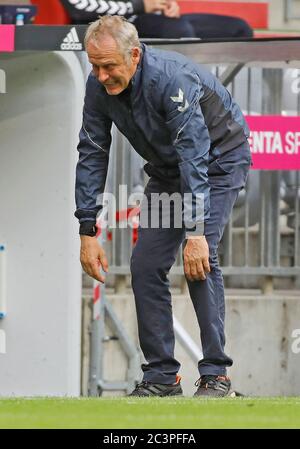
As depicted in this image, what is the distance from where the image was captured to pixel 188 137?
734 cm

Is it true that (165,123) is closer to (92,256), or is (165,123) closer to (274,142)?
(92,256)

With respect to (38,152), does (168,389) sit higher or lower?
lower

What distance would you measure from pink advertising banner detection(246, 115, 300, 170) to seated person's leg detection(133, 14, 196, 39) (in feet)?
3.58

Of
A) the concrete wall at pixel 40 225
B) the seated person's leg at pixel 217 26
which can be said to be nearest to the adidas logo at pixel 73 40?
the concrete wall at pixel 40 225

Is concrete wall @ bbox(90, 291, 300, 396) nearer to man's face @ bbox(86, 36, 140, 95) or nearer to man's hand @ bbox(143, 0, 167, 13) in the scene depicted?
man's hand @ bbox(143, 0, 167, 13)

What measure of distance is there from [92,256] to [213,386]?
83 cm

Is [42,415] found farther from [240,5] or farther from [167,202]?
[240,5]

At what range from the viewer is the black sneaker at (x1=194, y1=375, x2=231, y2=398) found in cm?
764

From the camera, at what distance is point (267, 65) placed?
389 inches

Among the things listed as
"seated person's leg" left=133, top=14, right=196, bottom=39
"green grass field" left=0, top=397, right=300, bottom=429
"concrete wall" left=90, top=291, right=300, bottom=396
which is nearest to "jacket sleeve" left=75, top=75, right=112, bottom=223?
"green grass field" left=0, top=397, right=300, bottom=429

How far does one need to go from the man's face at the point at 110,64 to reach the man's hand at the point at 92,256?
795 millimetres

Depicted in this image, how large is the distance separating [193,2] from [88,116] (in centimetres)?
562

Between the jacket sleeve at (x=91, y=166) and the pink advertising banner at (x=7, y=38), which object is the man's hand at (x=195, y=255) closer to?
the jacket sleeve at (x=91, y=166)
